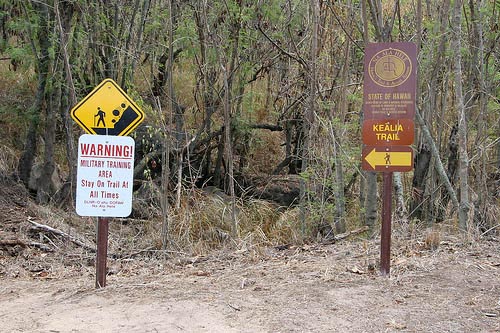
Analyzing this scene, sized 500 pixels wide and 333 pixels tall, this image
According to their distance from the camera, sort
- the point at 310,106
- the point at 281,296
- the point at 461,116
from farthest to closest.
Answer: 1. the point at 310,106
2. the point at 461,116
3. the point at 281,296

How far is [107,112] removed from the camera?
19.5 ft

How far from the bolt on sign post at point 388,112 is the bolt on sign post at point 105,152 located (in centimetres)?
238

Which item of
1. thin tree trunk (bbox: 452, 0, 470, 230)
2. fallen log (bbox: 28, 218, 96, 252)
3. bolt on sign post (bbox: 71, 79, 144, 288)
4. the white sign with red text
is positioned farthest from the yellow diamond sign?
thin tree trunk (bbox: 452, 0, 470, 230)

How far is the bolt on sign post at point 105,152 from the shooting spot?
586 cm

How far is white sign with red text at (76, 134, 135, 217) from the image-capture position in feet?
19.2

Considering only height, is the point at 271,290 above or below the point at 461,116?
below

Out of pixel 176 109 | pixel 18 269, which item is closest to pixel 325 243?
pixel 18 269

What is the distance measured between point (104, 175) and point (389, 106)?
298 centimetres

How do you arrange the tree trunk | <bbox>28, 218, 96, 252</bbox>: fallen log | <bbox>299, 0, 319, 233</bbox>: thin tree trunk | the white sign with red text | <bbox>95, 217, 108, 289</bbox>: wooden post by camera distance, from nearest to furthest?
the white sign with red text → <bbox>95, 217, 108, 289</bbox>: wooden post → <bbox>28, 218, 96, 252</bbox>: fallen log → <bbox>299, 0, 319, 233</bbox>: thin tree trunk → the tree trunk

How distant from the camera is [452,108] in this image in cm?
1101

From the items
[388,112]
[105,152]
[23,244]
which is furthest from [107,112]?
[23,244]

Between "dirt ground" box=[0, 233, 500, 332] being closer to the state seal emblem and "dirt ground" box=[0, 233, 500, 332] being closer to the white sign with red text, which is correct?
the white sign with red text

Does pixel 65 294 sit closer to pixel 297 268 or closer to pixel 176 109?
pixel 297 268

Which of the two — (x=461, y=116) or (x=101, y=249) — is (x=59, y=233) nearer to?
(x=101, y=249)
